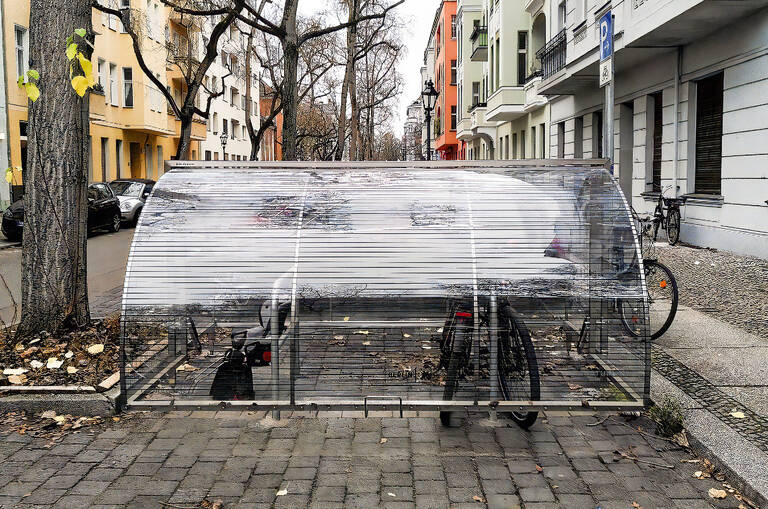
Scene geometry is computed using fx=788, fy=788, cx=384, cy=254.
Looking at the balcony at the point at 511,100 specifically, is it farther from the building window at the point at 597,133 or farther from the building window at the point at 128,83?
the building window at the point at 128,83

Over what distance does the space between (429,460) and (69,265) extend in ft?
13.6

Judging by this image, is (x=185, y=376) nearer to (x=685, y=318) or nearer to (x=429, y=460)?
(x=429, y=460)

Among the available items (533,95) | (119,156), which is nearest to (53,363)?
(533,95)

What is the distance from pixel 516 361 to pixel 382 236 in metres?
1.13

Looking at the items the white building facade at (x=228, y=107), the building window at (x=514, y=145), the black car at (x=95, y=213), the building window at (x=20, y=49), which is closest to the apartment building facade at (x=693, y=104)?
the black car at (x=95, y=213)

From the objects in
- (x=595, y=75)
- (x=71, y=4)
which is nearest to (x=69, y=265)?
(x=71, y=4)

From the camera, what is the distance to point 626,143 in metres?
20.9

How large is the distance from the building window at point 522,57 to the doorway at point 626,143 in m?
14.7

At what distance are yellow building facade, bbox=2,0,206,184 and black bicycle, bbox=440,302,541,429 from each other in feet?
88.6

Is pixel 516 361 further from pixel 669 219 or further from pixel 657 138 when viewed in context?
pixel 657 138

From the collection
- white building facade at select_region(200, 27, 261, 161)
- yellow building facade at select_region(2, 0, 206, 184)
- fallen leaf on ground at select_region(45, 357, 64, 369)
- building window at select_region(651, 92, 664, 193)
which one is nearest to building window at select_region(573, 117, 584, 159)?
building window at select_region(651, 92, 664, 193)

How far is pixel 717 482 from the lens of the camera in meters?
4.40

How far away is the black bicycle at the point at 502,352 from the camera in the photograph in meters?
4.73

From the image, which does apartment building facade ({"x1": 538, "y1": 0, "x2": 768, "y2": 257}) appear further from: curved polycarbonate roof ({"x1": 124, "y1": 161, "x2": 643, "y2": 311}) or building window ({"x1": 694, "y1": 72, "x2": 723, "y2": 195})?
curved polycarbonate roof ({"x1": 124, "y1": 161, "x2": 643, "y2": 311})
